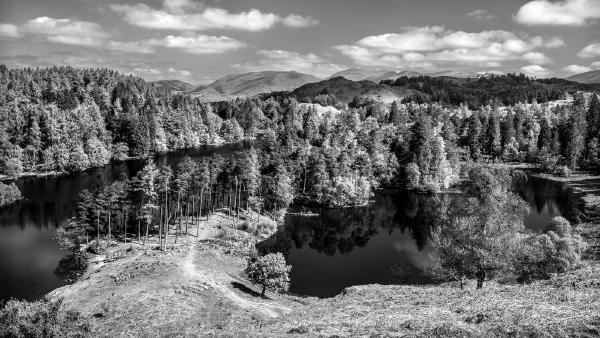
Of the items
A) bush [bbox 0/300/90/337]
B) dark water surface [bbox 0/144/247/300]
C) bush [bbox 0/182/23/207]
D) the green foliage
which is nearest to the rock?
bush [bbox 0/300/90/337]

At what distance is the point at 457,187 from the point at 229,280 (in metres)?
110

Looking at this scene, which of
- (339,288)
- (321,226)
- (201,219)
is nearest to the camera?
(339,288)

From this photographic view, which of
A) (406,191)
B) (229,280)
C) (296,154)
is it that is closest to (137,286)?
(229,280)

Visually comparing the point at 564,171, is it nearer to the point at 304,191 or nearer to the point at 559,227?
the point at 304,191

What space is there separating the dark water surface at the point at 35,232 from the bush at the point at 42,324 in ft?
128

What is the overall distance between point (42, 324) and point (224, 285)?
34325 millimetres

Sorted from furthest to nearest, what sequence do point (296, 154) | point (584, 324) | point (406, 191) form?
point (406, 191)
point (296, 154)
point (584, 324)

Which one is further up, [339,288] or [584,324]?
[584,324]

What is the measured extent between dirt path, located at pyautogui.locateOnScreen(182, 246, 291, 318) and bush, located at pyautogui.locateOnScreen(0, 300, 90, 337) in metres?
23.8

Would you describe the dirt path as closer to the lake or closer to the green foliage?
the lake

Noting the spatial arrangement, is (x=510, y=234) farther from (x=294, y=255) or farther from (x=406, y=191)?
(x=406, y=191)

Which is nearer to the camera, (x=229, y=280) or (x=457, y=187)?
(x=229, y=280)

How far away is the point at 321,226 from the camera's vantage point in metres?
117

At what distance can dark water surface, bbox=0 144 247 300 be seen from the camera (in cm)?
7512
